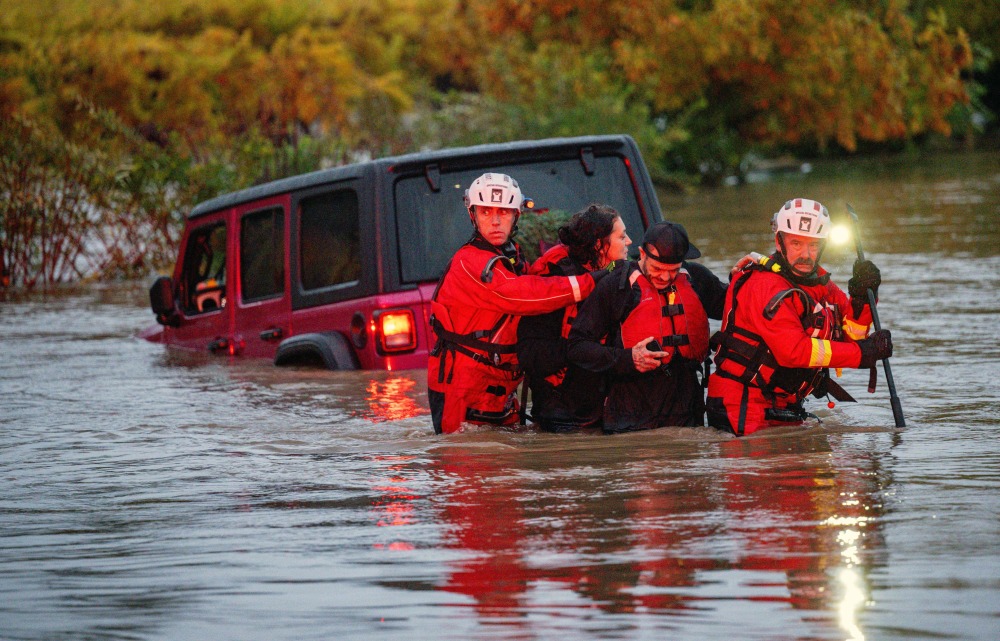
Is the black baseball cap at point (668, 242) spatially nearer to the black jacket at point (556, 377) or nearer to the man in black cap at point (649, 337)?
the man in black cap at point (649, 337)

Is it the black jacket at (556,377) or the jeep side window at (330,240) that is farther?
the jeep side window at (330,240)

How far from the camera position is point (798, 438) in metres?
8.46

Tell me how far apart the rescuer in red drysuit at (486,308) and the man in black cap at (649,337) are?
21 cm

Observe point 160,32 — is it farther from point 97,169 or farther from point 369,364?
point 369,364

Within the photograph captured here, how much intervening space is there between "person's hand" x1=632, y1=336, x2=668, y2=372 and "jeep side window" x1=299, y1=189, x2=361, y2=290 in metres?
2.72

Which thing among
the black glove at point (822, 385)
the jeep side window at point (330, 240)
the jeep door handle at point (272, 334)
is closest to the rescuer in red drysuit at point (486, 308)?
the black glove at point (822, 385)

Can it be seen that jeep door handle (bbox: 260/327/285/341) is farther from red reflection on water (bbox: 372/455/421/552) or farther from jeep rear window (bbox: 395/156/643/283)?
red reflection on water (bbox: 372/455/421/552)

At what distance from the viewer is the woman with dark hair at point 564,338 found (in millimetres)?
8078

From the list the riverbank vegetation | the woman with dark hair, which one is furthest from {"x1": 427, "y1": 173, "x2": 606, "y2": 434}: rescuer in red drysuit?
the riverbank vegetation

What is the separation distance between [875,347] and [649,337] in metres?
1.04

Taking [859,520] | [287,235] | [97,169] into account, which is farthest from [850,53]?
[859,520]

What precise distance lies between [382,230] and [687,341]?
2481 millimetres

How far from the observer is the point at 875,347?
7797 millimetres

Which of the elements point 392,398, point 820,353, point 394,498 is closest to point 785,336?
point 820,353
